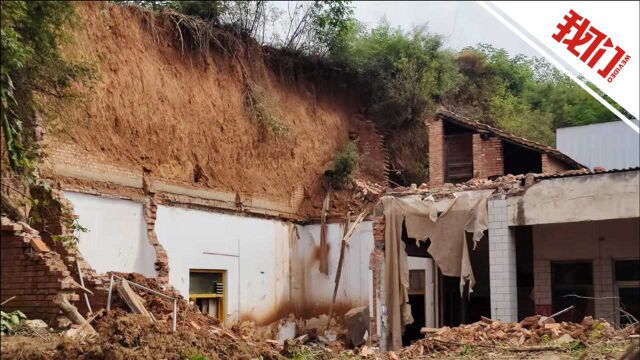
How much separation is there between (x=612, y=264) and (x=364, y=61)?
1124 centimetres

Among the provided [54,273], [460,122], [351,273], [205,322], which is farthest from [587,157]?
[54,273]

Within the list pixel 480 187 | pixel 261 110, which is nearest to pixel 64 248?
pixel 480 187

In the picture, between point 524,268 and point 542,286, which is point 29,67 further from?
point 524,268

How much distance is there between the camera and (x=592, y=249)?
53.6 ft

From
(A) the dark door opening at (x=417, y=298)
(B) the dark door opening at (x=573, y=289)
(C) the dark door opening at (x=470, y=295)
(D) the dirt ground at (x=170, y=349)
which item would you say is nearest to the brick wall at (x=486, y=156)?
(C) the dark door opening at (x=470, y=295)

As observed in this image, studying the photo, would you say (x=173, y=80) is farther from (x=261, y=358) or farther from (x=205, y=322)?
(x=261, y=358)

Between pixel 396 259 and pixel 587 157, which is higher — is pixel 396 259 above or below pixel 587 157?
below

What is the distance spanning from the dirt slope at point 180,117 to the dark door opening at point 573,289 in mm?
7208

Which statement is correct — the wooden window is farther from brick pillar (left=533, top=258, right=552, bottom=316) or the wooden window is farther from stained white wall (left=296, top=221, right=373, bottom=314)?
brick pillar (left=533, top=258, right=552, bottom=316)

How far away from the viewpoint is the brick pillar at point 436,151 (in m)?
19.9

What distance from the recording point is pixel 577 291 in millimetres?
16453

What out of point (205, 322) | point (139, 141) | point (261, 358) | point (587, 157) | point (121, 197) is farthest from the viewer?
point (587, 157)

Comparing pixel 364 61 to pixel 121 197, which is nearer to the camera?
pixel 121 197

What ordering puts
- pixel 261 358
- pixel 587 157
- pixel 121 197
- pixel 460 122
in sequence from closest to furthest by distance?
1. pixel 261 358
2. pixel 121 197
3. pixel 460 122
4. pixel 587 157
